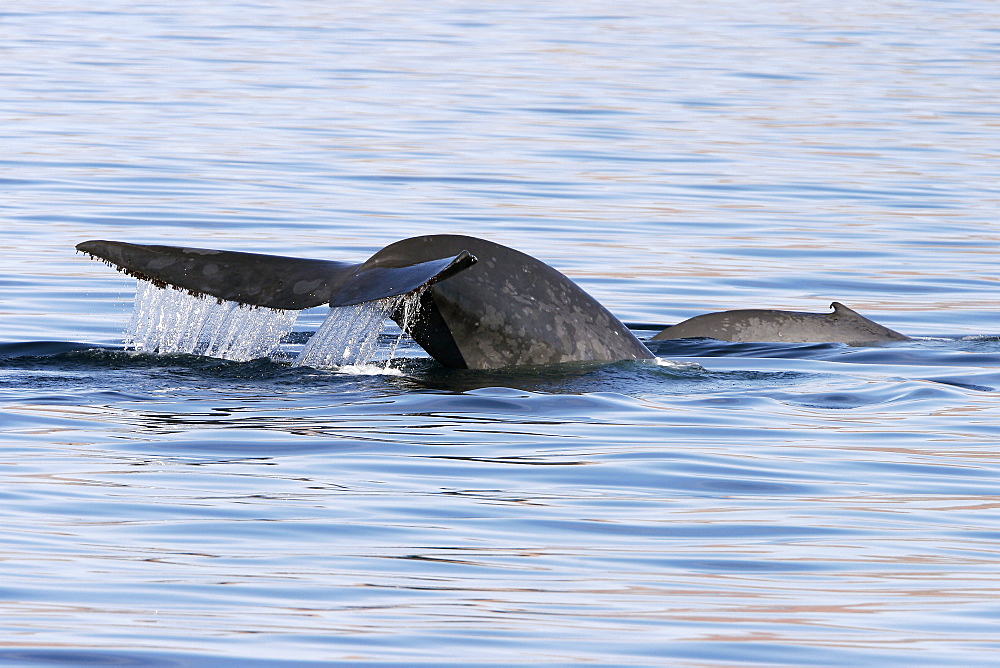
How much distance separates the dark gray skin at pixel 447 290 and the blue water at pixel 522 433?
0.17 meters

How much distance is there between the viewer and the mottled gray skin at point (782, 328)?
1109cm

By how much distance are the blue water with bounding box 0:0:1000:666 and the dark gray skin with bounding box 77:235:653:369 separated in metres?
0.17

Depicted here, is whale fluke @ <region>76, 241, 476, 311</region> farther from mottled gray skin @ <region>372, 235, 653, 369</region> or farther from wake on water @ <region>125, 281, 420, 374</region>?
mottled gray skin @ <region>372, 235, 653, 369</region>

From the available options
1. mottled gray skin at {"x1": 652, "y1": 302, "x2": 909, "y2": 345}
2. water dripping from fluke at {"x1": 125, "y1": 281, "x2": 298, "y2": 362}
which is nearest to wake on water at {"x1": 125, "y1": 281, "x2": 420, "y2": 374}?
water dripping from fluke at {"x1": 125, "y1": 281, "x2": 298, "y2": 362}

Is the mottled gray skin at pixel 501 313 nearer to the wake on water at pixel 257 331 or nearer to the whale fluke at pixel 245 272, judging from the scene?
the wake on water at pixel 257 331

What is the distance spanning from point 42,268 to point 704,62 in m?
25.6

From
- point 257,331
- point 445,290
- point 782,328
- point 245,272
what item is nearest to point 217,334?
point 257,331

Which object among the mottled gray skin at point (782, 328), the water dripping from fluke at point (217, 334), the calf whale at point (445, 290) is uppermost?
the calf whale at point (445, 290)

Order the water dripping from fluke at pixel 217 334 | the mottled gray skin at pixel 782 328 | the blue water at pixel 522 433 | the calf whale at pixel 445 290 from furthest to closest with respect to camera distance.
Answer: the mottled gray skin at pixel 782 328 < the water dripping from fluke at pixel 217 334 < the calf whale at pixel 445 290 < the blue water at pixel 522 433

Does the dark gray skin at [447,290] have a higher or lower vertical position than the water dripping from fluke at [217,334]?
higher

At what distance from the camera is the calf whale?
26.5ft

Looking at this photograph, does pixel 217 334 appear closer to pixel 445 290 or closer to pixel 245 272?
pixel 245 272

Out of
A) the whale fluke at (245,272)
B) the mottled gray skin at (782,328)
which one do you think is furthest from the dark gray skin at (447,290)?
the mottled gray skin at (782,328)

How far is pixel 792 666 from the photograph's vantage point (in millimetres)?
4801
